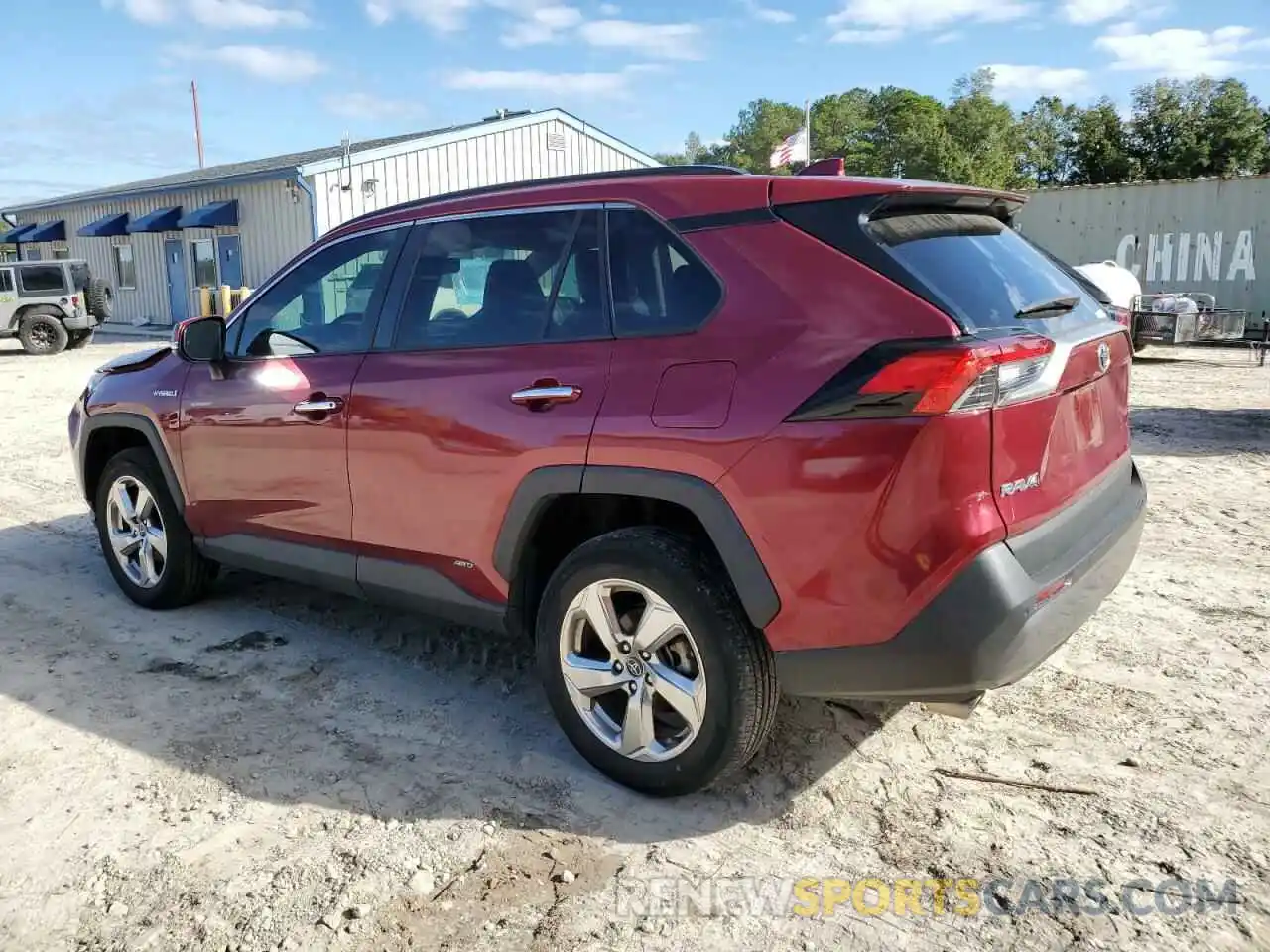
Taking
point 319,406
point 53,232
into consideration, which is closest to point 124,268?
point 53,232

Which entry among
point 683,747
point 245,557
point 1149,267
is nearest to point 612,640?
point 683,747

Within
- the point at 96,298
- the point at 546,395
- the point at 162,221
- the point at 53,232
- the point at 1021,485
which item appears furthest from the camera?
the point at 53,232

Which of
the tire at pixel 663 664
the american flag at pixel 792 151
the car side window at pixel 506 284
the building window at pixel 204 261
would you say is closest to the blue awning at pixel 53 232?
the building window at pixel 204 261

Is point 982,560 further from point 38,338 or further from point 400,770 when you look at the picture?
point 38,338

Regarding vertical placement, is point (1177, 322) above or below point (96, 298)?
below

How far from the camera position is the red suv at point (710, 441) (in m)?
2.41

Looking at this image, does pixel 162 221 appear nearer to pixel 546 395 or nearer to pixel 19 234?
pixel 19 234

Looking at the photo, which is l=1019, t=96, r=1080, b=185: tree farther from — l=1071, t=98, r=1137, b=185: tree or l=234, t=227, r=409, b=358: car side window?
l=234, t=227, r=409, b=358: car side window

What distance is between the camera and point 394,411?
11.2 feet

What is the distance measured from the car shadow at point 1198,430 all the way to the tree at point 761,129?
6876 cm

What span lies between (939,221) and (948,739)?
1697 millimetres

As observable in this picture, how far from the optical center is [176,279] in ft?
82.2

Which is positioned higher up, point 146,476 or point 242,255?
point 242,255

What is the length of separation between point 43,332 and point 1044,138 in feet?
156
